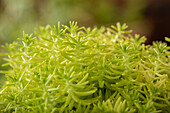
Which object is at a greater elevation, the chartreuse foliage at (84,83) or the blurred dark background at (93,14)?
the blurred dark background at (93,14)

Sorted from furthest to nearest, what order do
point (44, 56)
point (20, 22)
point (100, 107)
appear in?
point (20, 22) < point (44, 56) < point (100, 107)

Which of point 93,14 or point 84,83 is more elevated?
point 93,14

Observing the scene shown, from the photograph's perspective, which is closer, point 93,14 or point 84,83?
point 84,83

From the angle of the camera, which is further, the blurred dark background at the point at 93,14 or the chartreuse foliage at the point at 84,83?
the blurred dark background at the point at 93,14

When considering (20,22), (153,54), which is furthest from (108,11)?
(153,54)

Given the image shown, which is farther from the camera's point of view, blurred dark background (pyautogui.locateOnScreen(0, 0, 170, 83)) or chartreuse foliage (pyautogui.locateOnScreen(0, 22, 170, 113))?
blurred dark background (pyautogui.locateOnScreen(0, 0, 170, 83))

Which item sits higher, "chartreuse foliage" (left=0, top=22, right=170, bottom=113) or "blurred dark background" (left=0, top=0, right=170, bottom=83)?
"blurred dark background" (left=0, top=0, right=170, bottom=83)

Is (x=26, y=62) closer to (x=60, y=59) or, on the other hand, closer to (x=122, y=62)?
(x=60, y=59)

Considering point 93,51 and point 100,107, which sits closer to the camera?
point 100,107
